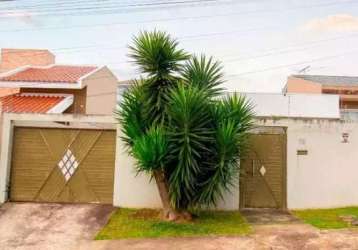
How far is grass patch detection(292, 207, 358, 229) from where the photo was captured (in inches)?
380

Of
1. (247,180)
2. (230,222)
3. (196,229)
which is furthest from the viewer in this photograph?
(247,180)

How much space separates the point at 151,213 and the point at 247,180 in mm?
2907

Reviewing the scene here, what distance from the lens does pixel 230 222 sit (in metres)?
10.1

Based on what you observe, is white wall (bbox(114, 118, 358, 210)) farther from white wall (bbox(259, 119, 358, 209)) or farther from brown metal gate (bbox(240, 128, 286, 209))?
brown metal gate (bbox(240, 128, 286, 209))

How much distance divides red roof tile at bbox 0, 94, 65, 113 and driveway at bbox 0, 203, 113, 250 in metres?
3.81

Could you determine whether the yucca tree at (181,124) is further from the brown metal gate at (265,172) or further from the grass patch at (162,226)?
the brown metal gate at (265,172)

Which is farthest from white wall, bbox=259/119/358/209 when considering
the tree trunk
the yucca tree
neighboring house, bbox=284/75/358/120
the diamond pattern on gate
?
neighboring house, bbox=284/75/358/120

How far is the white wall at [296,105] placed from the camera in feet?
80.1

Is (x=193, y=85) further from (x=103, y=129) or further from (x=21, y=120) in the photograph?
(x=21, y=120)

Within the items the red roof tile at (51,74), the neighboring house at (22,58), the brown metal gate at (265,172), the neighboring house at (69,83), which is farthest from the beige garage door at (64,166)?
the neighboring house at (22,58)

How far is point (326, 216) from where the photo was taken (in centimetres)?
1070

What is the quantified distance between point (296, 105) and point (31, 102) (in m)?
15.9

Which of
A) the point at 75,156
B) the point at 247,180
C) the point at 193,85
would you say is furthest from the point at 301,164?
the point at 75,156

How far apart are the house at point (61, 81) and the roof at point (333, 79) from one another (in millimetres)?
26124
